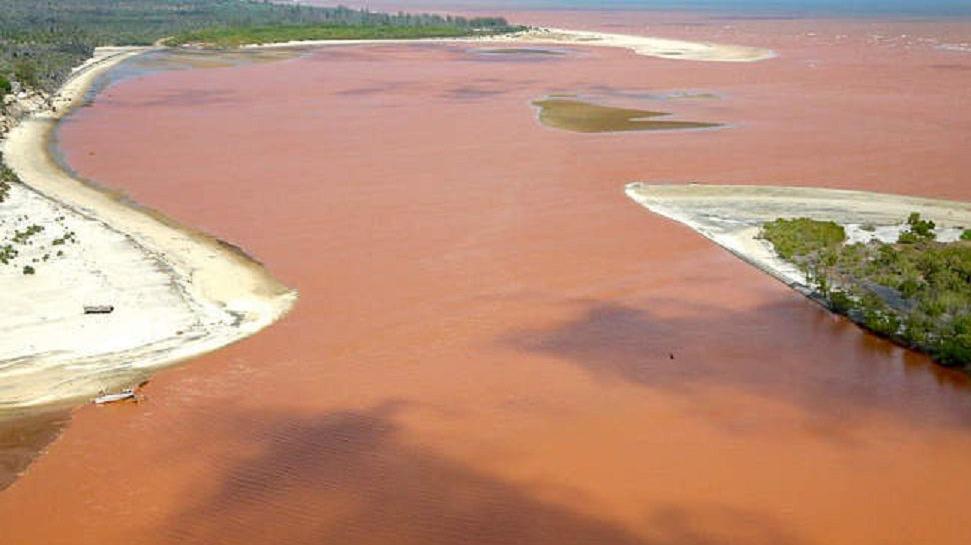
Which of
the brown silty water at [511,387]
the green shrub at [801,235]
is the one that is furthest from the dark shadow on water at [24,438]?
the green shrub at [801,235]

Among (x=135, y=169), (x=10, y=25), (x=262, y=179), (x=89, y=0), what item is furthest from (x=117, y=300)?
(x=89, y=0)

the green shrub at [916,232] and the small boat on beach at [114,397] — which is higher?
the green shrub at [916,232]

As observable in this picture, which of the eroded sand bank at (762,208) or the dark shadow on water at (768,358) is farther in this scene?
the eroded sand bank at (762,208)

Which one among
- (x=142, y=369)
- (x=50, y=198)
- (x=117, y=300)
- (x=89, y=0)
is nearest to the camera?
(x=142, y=369)

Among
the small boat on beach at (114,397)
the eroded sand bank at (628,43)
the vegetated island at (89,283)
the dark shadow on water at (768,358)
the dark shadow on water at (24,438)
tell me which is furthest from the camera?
the eroded sand bank at (628,43)

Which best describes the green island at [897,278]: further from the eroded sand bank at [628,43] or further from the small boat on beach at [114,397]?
the eroded sand bank at [628,43]

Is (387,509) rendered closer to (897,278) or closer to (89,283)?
(89,283)

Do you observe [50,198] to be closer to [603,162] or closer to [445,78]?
[603,162]

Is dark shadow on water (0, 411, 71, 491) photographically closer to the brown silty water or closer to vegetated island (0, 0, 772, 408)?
the brown silty water
